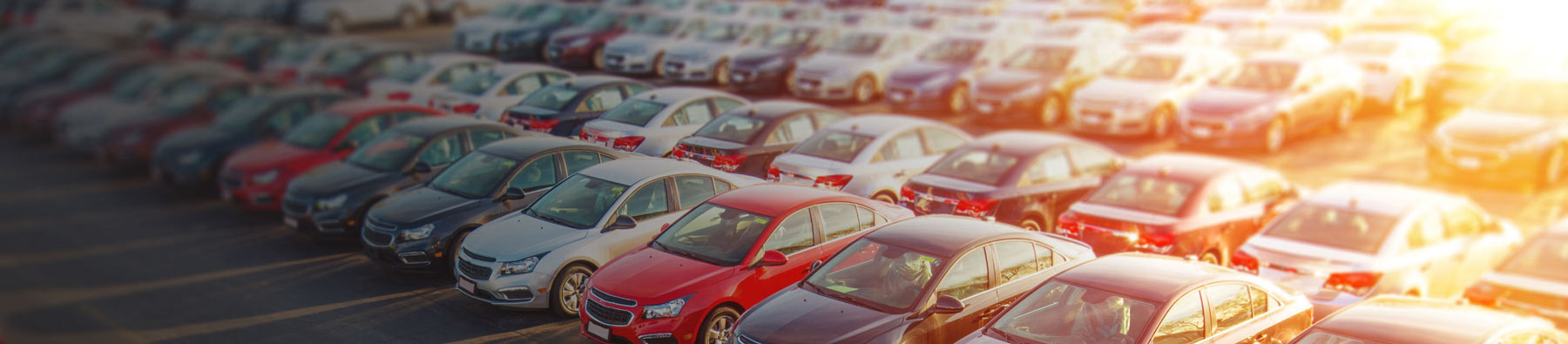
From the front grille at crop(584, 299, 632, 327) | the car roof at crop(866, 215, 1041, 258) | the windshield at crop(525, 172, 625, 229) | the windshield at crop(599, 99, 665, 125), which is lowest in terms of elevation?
the front grille at crop(584, 299, 632, 327)

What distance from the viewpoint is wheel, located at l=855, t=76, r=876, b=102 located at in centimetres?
2181

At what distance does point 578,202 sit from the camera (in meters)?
10.8

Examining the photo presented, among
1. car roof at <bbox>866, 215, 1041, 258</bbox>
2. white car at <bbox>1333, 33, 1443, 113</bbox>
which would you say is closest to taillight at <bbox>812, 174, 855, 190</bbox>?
car roof at <bbox>866, 215, 1041, 258</bbox>

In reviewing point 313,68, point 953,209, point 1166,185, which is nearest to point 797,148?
point 953,209

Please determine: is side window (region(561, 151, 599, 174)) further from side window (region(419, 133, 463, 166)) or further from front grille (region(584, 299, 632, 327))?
front grille (region(584, 299, 632, 327))

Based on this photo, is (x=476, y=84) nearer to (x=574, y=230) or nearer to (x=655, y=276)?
(x=574, y=230)

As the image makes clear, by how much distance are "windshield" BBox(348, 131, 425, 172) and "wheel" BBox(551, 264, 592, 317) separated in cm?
448

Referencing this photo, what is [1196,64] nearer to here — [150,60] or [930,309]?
[930,309]

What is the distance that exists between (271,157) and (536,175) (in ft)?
17.7

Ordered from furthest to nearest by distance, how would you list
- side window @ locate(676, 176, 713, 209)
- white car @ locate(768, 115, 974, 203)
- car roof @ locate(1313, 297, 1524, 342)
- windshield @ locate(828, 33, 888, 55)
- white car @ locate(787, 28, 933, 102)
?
windshield @ locate(828, 33, 888, 55)
white car @ locate(787, 28, 933, 102)
white car @ locate(768, 115, 974, 203)
side window @ locate(676, 176, 713, 209)
car roof @ locate(1313, 297, 1524, 342)

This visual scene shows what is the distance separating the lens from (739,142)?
13.5 meters

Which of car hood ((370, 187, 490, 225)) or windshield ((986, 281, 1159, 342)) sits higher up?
windshield ((986, 281, 1159, 342))

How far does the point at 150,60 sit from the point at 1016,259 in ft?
74.1

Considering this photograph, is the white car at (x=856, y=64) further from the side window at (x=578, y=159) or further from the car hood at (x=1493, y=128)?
the car hood at (x=1493, y=128)
